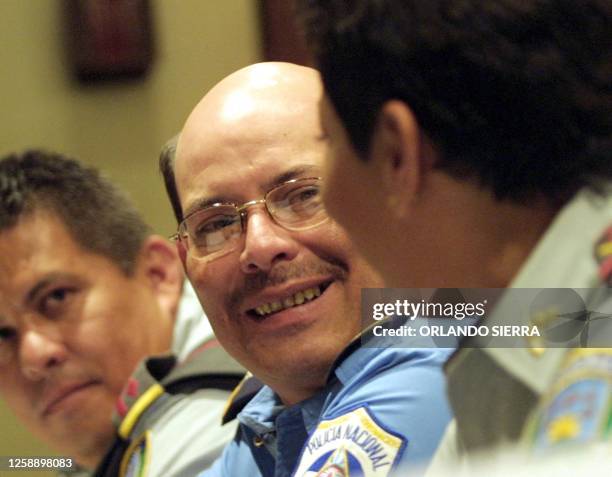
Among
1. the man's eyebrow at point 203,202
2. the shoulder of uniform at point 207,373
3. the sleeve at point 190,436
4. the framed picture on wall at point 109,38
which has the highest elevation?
the framed picture on wall at point 109,38

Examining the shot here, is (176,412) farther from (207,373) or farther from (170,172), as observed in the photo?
(170,172)

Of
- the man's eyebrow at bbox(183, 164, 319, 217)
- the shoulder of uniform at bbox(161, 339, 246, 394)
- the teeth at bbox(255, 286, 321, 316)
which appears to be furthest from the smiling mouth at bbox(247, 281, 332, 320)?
the shoulder of uniform at bbox(161, 339, 246, 394)

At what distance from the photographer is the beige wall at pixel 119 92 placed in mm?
1198

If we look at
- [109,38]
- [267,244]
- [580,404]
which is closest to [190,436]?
[267,244]

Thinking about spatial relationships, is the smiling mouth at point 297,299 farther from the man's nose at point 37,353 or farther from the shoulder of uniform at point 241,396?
the man's nose at point 37,353

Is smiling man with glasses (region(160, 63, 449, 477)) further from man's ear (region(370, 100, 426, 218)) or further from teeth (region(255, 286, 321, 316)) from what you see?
man's ear (region(370, 100, 426, 218))

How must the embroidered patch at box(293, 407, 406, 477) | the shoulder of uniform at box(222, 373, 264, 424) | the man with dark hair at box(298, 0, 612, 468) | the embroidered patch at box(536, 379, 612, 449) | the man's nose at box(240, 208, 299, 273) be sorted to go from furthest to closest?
the shoulder of uniform at box(222, 373, 264, 424)
the man's nose at box(240, 208, 299, 273)
the embroidered patch at box(293, 407, 406, 477)
the man with dark hair at box(298, 0, 612, 468)
the embroidered patch at box(536, 379, 612, 449)

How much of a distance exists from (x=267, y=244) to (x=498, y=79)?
427 mm

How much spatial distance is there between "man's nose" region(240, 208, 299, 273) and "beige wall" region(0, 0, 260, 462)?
223 millimetres

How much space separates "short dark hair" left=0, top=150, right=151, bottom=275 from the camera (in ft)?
4.64

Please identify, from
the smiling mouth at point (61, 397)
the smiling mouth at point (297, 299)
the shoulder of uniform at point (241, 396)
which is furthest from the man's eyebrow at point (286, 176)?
the smiling mouth at point (61, 397)

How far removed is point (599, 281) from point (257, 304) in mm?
499

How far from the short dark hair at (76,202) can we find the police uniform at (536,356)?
833 mm

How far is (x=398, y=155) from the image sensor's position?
0.65 metres
